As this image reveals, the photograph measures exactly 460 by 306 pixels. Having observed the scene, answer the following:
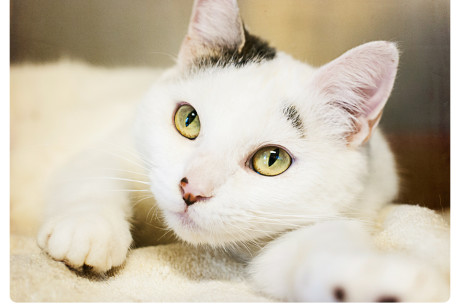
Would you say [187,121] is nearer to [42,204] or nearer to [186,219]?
[186,219]

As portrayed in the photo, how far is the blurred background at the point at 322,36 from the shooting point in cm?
123

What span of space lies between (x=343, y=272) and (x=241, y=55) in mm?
692

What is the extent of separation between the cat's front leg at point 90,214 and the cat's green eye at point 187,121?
202 millimetres

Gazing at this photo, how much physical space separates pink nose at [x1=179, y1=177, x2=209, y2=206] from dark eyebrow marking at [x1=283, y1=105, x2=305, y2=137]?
320mm

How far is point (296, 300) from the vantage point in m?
0.91

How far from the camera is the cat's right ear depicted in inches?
46.8

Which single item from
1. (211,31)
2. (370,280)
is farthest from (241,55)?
(370,280)

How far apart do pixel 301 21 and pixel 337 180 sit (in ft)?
1.66

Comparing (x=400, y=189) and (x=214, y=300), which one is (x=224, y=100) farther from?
(x=400, y=189)

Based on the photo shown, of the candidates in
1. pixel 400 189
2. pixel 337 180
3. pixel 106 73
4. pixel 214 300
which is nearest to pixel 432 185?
pixel 400 189

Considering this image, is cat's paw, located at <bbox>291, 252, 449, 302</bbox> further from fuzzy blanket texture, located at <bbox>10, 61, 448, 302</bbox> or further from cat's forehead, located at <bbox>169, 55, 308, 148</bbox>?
cat's forehead, located at <bbox>169, 55, 308, 148</bbox>

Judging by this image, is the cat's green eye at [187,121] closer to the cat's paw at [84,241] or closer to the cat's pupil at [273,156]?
the cat's pupil at [273,156]

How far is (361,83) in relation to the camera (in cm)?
109

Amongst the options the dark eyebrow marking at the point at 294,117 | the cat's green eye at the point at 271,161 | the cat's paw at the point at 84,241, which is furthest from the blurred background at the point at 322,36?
the cat's paw at the point at 84,241
